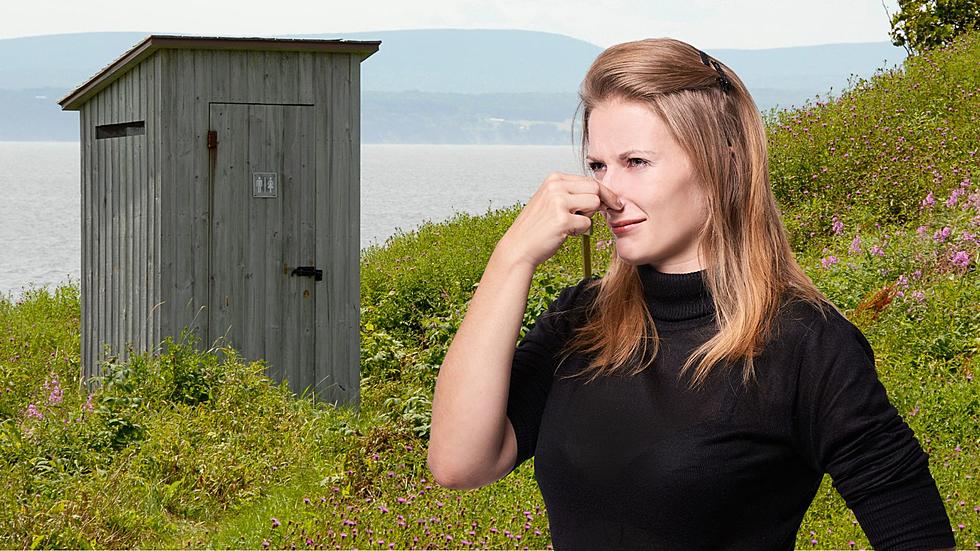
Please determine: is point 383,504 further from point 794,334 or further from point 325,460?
point 794,334

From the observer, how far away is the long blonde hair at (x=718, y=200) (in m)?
1.70

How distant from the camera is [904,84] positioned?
519 inches

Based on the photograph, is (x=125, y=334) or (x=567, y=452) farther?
(x=125, y=334)

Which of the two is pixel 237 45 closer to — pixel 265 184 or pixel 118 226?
pixel 265 184

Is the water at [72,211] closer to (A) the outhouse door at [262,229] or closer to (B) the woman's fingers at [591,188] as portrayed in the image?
(A) the outhouse door at [262,229]

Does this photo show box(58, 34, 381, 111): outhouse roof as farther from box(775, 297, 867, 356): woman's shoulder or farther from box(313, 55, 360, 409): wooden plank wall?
box(775, 297, 867, 356): woman's shoulder

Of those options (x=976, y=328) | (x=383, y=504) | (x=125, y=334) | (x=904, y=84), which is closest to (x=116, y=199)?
(x=125, y=334)

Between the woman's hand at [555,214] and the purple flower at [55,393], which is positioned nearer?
the woman's hand at [555,214]

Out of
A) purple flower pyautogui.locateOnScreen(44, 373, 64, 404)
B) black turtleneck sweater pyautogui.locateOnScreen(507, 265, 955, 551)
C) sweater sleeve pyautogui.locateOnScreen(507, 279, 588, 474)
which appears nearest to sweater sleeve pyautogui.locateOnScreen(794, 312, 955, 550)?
black turtleneck sweater pyautogui.locateOnScreen(507, 265, 955, 551)

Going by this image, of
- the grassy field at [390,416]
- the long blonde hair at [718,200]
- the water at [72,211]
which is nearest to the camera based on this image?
the long blonde hair at [718,200]

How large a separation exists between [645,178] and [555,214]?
0.16m

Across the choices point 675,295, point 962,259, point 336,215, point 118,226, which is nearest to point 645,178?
point 675,295

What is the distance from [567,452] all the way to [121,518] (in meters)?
4.30

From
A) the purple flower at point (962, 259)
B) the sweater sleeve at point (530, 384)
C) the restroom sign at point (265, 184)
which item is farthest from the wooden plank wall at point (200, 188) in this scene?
the sweater sleeve at point (530, 384)
